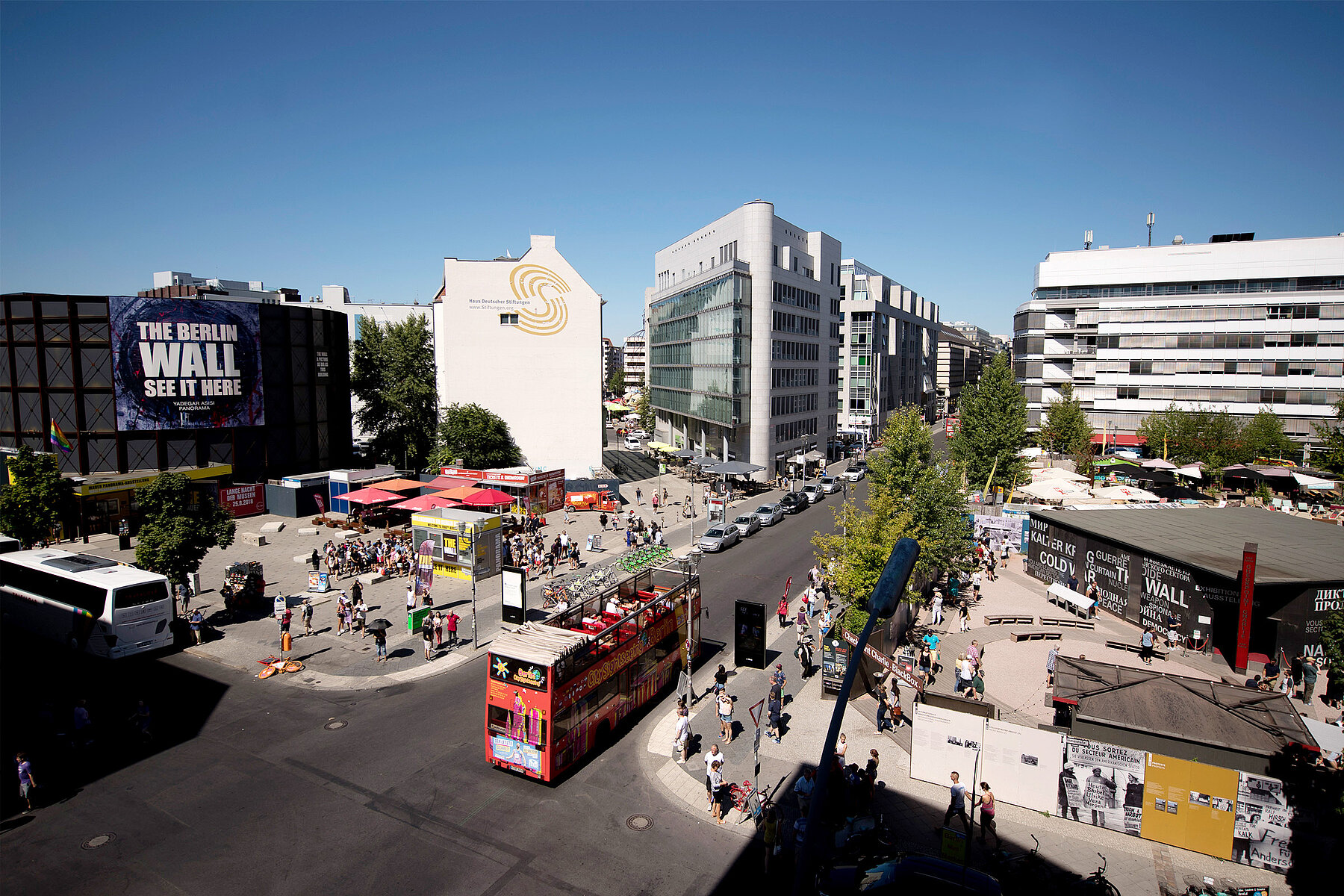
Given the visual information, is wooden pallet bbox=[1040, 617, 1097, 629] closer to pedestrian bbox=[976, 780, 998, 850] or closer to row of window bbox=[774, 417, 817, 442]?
pedestrian bbox=[976, 780, 998, 850]

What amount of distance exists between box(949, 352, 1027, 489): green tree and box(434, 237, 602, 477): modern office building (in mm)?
30146

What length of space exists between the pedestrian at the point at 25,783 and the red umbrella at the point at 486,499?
2372 cm

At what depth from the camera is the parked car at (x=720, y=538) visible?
123ft

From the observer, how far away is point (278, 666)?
21.5 metres

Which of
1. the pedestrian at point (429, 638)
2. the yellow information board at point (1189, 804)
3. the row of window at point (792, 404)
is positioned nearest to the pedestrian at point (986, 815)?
the yellow information board at point (1189, 804)

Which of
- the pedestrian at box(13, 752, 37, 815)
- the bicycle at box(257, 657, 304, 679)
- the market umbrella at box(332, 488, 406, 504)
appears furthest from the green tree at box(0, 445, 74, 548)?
the pedestrian at box(13, 752, 37, 815)

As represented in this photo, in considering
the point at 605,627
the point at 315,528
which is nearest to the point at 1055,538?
the point at 605,627

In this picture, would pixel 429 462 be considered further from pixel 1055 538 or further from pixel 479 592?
pixel 1055 538

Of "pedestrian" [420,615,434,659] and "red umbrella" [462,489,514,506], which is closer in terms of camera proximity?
"pedestrian" [420,615,434,659]

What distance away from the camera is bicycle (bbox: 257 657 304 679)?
21.2 meters

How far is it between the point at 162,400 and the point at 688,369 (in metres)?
44.9

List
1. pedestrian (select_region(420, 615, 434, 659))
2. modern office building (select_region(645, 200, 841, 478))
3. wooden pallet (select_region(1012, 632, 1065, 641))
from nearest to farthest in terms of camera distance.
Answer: pedestrian (select_region(420, 615, 434, 659)) < wooden pallet (select_region(1012, 632, 1065, 641)) < modern office building (select_region(645, 200, 841, 478))

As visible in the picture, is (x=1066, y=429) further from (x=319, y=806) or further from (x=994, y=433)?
(x=319, y=806)

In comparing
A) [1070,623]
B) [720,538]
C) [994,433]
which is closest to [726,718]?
[1070,623]
